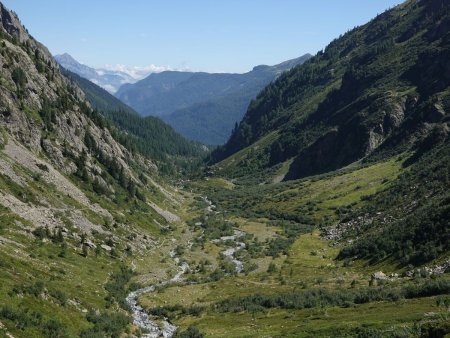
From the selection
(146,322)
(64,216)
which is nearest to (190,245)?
(64,216)

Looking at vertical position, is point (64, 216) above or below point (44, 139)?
below

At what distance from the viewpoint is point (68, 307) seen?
53.6 meters

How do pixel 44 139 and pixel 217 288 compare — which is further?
pixel 44 139

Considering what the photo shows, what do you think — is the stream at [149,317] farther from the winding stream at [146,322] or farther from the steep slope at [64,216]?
the steep slope at [64,216]

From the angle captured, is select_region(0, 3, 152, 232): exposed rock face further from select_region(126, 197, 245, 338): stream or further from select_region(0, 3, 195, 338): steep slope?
select_region(126, 197, 245, 338): stream

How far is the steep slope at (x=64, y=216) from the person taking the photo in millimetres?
51469

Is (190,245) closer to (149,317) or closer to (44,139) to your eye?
(44,139)

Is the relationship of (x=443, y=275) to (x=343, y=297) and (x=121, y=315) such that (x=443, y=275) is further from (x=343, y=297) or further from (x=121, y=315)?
(x=121, y=315)

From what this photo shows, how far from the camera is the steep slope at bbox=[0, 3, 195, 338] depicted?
5147cm

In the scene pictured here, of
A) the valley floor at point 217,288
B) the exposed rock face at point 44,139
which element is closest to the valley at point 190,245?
the valley floor at point 217,288

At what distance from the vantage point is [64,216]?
90625 millimetres

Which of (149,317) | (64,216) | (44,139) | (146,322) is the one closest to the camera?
(146,322)

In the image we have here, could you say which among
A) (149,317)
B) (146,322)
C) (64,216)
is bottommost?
(149,317)

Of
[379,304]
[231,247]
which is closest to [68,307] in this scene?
[379,304]
